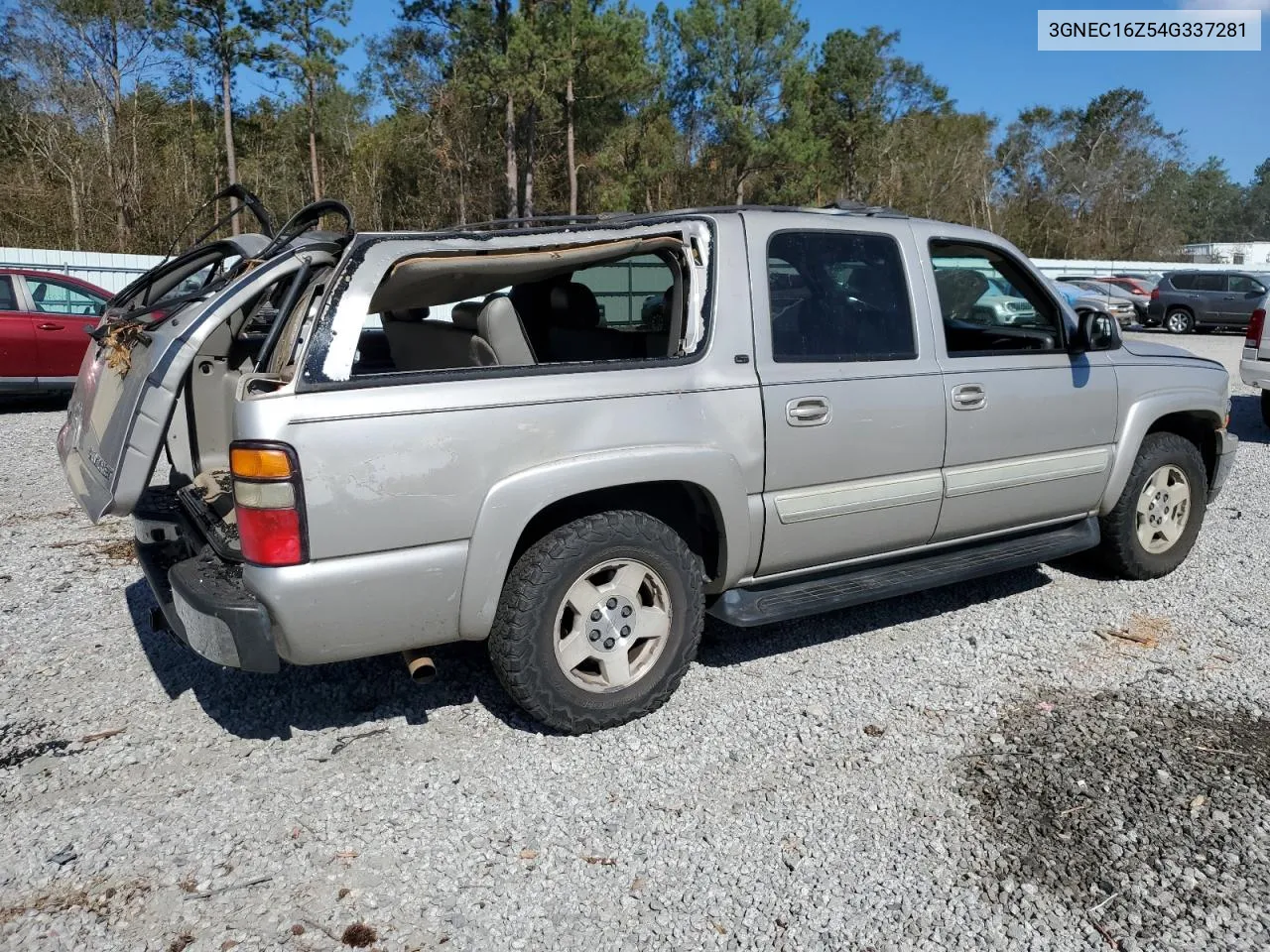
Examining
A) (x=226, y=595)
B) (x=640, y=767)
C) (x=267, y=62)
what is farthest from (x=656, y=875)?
(x=267, y=62)

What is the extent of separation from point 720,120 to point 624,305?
132 ft

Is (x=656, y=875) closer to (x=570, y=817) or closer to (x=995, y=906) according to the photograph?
(x=570, y=817)

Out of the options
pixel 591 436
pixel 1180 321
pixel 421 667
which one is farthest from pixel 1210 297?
pixel 421 667

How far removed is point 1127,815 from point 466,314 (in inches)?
117

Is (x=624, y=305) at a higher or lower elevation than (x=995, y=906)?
higher

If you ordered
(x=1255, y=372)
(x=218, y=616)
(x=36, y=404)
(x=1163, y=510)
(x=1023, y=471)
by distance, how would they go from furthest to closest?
(x=36, y=404) → (x=1255, y=372) → (x=1163, y=510) → (x=1023, y=471) → (x=218, y=616)

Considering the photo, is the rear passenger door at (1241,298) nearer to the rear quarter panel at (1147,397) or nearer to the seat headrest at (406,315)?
the rear quarter panel at (1147,397)

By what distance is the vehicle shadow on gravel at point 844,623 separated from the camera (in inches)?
177

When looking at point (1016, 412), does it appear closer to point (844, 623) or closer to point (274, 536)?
point (844, 623)

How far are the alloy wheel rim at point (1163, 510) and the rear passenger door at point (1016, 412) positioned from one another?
0.52 meters

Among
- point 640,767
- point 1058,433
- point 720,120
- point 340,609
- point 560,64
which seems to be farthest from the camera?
point 720,120

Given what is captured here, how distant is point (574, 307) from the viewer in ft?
15.5

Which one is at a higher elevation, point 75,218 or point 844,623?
point 75,218

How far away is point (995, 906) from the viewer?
2.73 meters
